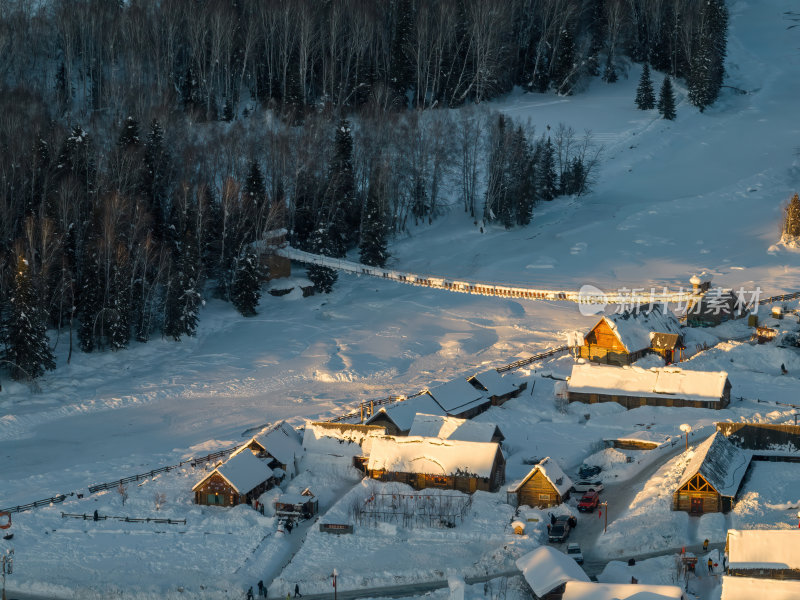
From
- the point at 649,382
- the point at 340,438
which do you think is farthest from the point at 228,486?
the point at 649,382

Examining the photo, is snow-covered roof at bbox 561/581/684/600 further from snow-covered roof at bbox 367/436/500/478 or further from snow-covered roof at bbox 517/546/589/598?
snow-covered roof at bbox 367/436/500/478

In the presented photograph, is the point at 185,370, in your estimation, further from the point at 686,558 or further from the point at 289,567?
the point at 686,558

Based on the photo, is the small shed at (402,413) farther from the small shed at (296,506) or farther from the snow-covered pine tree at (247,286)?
the snow-covered pine tree at (247,286)

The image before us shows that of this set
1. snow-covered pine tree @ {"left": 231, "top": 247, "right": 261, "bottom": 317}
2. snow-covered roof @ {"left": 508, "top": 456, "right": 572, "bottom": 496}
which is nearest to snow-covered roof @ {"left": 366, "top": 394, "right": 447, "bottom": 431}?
snow-covered roof @ {"left": 508, "top": 456, "right": 572, "bottom": 496}

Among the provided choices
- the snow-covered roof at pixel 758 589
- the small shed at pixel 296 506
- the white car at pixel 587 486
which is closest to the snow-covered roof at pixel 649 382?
the white car at pixel 587 486

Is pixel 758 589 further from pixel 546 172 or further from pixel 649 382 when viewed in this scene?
pixel 546 172
